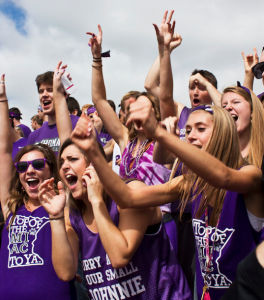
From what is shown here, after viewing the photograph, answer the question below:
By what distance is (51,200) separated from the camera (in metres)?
2.77

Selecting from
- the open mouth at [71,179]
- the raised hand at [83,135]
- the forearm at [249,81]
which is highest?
the forearm at [249,81]

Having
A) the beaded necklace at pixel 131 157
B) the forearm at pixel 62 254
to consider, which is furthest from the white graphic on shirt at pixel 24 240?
the beaded necklace at pixel 131 157

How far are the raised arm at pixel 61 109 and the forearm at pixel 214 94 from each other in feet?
4.95

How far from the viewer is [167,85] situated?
10.9 ft

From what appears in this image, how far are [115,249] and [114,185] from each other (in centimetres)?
38

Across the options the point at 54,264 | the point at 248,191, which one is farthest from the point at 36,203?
the point at 248,191

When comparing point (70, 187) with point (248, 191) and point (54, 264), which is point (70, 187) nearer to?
point (54, 264)

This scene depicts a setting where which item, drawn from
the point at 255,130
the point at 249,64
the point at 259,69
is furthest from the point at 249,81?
the point at 255,130

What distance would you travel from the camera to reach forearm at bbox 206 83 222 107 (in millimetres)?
3928

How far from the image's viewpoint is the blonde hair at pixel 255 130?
265cm

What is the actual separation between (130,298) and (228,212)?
2.66 feet

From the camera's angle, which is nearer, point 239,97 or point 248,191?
point 248,191

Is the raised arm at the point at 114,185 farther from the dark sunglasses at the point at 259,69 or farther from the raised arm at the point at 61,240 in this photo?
the dark sunglasses at the point at 259,69

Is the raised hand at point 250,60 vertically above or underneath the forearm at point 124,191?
above
